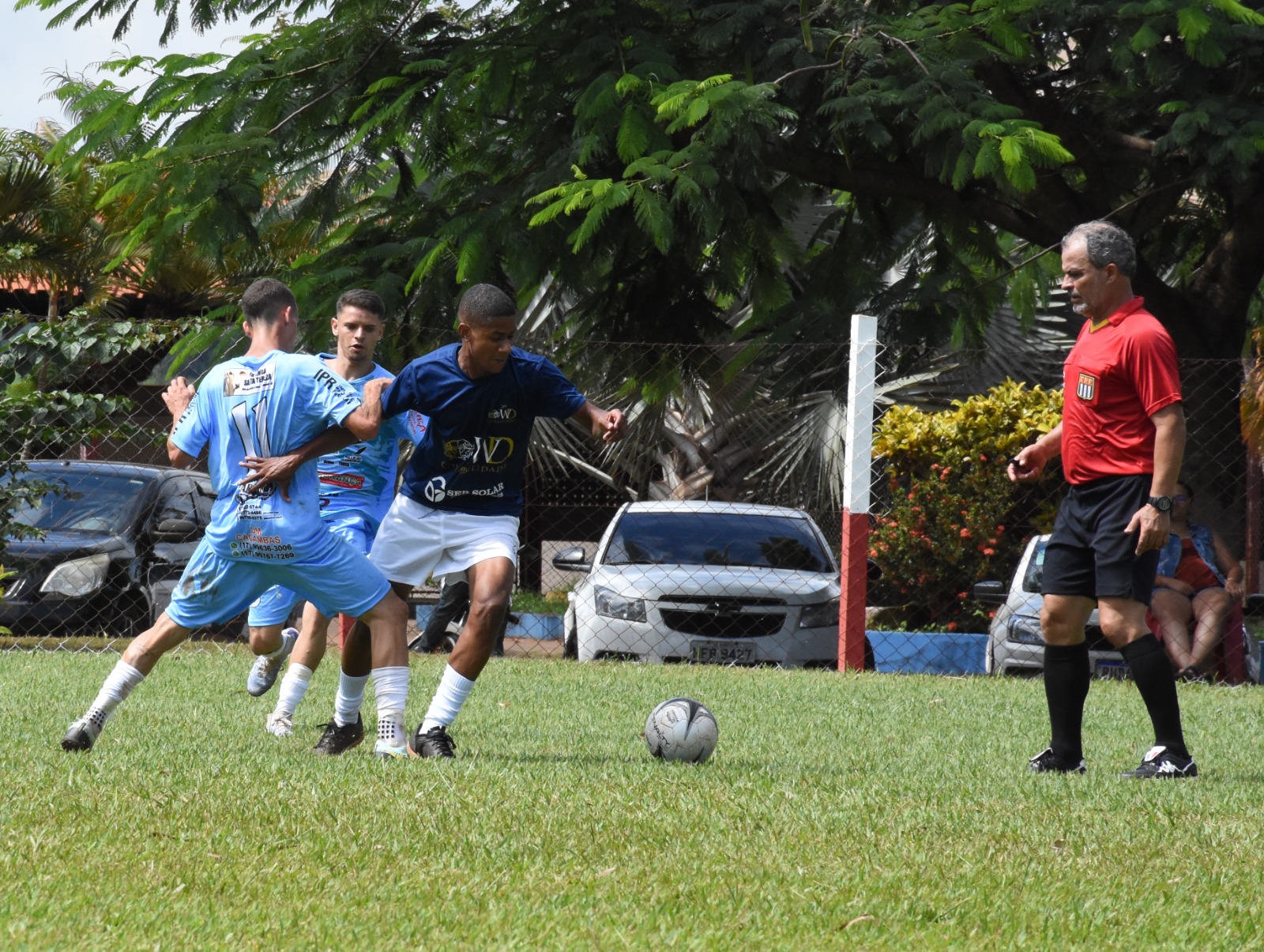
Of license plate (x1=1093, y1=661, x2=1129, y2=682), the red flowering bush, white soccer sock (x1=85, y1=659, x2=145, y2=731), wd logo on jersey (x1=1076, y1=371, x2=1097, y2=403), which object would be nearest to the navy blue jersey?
white soccer sock (x1=85, y1=659, x2=145, y2=731)

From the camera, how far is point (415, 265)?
10844 millimetres

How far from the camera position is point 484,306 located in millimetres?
5777

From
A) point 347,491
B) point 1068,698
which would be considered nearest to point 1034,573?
point 1068,698

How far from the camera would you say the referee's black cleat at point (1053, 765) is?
5.95 meters

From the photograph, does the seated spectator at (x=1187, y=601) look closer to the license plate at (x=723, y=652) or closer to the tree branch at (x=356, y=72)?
the license plate at (x=723, y=652)

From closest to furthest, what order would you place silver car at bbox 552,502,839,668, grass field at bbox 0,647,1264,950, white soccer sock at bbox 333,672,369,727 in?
grass field at bbox 0,647,1264,950 < white soccer sock at bbox 333,672,369,727 < silver car at bbox 552,502,839,668

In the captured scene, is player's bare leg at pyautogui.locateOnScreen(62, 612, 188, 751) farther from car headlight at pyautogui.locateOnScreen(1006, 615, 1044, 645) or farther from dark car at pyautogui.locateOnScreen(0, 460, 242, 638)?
car headlight at pyautogui.locateOnScreen(1006, 615, 1044, 645)

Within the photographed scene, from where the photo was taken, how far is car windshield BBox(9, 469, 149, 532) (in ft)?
40.1

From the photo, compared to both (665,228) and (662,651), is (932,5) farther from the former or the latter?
(662,651)

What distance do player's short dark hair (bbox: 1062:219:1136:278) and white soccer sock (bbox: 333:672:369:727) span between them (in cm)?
326

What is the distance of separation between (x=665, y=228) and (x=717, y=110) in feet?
2.67

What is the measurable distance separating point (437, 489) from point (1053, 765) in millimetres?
2616

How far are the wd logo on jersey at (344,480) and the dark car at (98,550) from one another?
500cm

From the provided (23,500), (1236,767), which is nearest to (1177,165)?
(1236,767)
